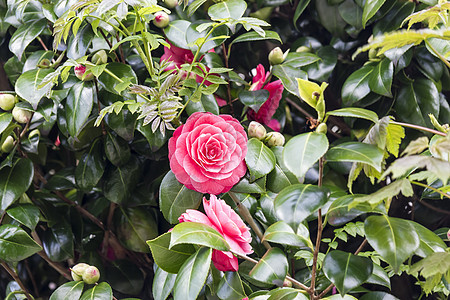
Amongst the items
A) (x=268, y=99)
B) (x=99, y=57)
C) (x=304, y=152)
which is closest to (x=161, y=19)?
(x=99, y=57)

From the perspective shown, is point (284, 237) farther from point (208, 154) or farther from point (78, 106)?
point (78, 106)

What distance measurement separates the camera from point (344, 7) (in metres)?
1.08

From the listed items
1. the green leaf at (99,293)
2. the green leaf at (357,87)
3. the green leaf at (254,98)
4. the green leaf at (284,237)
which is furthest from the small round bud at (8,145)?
the green leaf at (357,87)

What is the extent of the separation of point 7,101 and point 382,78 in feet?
2.40

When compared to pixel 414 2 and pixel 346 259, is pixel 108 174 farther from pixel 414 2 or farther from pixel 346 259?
pixel 414 2

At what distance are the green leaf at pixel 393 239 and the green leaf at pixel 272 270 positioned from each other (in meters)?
0.15

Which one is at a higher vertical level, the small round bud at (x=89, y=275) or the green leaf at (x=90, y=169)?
the green leaf at (x=90, y=169)

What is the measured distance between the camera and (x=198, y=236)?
644 mm

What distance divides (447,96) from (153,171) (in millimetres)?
751

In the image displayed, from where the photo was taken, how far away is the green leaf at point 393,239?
1.84ft

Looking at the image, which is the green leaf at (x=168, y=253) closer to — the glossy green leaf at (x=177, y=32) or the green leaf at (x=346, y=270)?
the green leaf at (x=346, y=270)

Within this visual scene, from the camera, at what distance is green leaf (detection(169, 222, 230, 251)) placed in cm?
63

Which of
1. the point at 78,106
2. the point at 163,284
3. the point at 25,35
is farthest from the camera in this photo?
the point at 25,35

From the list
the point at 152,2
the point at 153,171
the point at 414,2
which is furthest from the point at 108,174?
the point at 414,2
